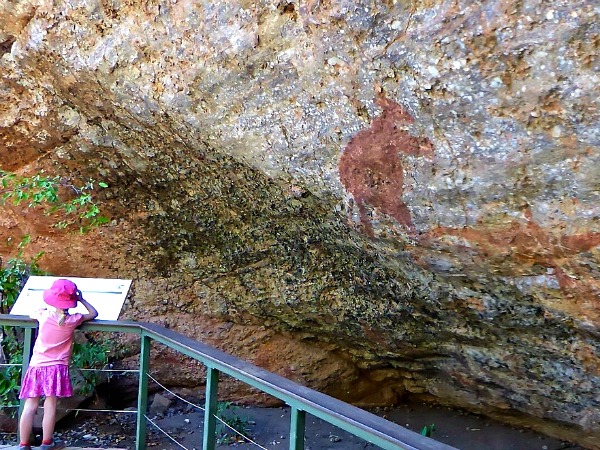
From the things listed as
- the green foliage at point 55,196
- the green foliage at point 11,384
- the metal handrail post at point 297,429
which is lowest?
the green foliage at point 11,384

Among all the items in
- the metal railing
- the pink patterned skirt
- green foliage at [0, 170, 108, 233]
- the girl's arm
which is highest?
green foliage at [0, 170, 108, 233]

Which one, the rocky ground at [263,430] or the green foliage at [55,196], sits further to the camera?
the rocky ground at [263,430]

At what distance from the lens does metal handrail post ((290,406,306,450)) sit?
2049 mm

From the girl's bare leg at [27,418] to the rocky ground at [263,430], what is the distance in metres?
1.11

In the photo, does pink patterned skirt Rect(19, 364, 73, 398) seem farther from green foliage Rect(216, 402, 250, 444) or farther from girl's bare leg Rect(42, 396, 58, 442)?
green foliage Rect(216, 402, 250, 444)

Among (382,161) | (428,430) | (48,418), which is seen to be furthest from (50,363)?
(428,430)

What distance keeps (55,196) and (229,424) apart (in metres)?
2.24

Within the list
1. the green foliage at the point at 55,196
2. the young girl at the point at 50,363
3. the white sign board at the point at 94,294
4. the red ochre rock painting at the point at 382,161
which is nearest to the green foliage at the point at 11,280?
the green foliage at the point at 55,196

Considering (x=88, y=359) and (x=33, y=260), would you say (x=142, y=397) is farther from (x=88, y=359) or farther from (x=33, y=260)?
(x=33, y=260)

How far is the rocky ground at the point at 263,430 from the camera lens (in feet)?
14.8

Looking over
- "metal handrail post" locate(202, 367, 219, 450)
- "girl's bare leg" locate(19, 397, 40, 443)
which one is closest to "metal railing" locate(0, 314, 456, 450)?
"metal handrail post" locate(202, 367, 219, 450)

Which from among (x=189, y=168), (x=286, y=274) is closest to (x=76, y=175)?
(x=189, y=168)

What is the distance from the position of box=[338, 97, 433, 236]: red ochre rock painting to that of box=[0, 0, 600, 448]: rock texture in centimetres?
1

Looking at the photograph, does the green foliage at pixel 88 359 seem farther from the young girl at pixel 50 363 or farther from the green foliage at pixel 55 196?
the young girl at pixel 50 363
